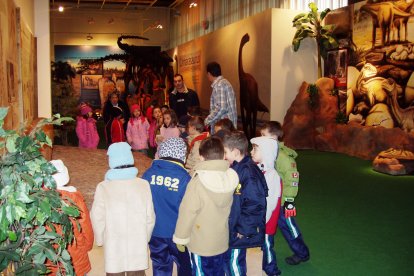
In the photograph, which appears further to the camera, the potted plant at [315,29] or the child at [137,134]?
the potted plant at [315,29]

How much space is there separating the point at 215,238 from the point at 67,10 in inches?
797

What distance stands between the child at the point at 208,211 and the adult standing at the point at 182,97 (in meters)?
3.73

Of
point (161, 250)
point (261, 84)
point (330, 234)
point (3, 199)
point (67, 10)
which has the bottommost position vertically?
point (330, 234)

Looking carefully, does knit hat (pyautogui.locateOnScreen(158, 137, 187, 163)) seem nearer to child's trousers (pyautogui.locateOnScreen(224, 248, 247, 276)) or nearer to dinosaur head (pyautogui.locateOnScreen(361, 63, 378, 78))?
child's trousers (pyautogui.locateOnScreen(224, 248, 247, 276))

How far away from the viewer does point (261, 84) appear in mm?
12102

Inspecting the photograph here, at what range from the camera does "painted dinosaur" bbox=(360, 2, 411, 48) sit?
31.3ft

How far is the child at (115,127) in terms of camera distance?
6.94m

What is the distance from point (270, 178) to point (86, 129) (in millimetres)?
4908

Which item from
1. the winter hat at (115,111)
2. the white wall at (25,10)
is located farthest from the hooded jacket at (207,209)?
the winter hat at (115,111)

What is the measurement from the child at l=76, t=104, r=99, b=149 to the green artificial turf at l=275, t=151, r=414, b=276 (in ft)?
11.4

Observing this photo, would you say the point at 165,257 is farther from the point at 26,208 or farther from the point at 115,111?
the point at 115,111

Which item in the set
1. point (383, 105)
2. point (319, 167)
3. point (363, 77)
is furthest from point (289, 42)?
point (319, 167)

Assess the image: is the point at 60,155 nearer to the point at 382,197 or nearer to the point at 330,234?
the point at 330,234

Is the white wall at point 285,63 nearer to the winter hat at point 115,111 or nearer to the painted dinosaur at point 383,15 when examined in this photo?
the painted dinosaur at point 383,15
